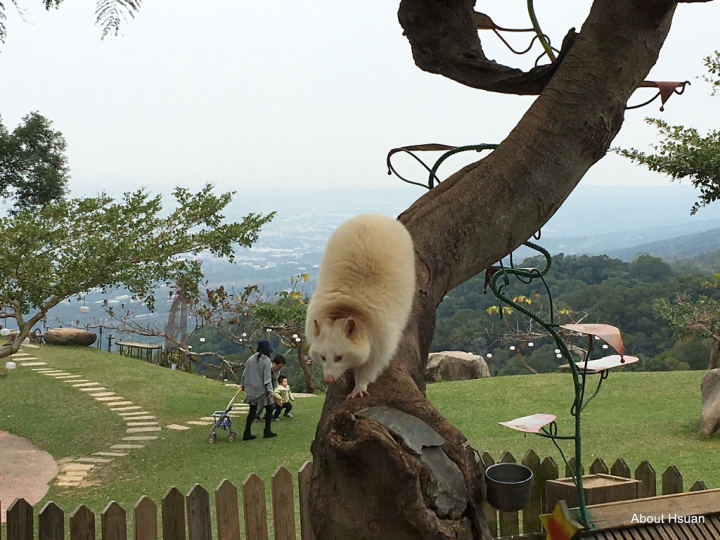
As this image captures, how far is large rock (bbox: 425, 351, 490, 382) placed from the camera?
37.0 feet

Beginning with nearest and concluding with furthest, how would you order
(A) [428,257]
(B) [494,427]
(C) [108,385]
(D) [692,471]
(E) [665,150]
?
(A) [428,257] < (D) [692,471] < (E) [665,150] < (B) [494,427] < (C) [108,385]

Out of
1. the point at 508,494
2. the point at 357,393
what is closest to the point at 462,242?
the point at 357,393

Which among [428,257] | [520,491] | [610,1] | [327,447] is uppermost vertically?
[610,1]

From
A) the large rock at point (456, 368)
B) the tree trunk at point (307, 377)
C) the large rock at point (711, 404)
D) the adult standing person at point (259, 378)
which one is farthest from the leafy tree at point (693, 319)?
the tree trunk at point (307, 377)

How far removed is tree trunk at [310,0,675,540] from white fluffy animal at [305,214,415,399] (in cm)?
4

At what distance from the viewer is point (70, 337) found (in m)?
13.5

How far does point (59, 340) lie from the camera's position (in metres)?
13.5

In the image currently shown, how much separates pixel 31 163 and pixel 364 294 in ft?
32.4

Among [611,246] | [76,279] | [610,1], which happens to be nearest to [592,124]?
[610,1]

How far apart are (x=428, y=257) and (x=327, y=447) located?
1.73 feet

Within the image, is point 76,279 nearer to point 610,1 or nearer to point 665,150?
point 665,150

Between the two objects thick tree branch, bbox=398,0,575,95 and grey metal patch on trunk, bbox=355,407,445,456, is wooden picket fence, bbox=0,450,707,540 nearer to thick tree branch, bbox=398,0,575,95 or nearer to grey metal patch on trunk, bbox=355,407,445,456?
thick tree branch, bbox=398,0,575,95

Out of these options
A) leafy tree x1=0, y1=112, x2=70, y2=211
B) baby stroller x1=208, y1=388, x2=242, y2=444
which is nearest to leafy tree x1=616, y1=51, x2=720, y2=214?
baby stroller x1=208, y1=388, x2=242, y2=444

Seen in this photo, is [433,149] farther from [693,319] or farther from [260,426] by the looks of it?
[693,319]
